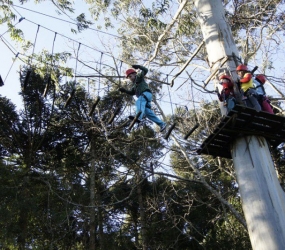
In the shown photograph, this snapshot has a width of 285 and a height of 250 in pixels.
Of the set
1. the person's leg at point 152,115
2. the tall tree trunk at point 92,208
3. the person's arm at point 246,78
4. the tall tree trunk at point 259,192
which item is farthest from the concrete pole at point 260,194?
the tall tree trunk at point 92,208

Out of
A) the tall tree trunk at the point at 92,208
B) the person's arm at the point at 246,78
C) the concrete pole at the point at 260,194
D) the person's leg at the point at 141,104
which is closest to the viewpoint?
the concrete pole at the point at 260,194

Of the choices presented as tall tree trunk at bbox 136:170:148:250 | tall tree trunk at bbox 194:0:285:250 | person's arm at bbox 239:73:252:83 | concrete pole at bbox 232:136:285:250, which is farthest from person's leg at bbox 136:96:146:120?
tall tree trunk at bbox 136:170:148:250

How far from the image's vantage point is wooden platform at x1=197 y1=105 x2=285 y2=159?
387 cm

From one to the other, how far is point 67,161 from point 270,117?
988cm

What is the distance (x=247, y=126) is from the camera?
399 centimetres

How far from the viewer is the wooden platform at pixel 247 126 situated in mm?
3865

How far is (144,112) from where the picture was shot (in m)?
5.74

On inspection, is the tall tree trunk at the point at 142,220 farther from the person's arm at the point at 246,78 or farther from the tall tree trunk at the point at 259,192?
the tall tree trunk at the point at 259,192

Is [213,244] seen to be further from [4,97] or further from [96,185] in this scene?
[4,97]

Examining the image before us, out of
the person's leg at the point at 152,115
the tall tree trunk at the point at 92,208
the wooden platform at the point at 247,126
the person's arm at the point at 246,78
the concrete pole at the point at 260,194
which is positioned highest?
the tall tree trunk at the point at 92,208

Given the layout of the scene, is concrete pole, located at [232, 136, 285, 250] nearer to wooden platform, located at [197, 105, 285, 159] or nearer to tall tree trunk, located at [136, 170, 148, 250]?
wooden platform, located at [197, 105, 285, 159]

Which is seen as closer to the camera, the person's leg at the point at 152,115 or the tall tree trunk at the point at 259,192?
the tall tree trunk at the point at 259,192

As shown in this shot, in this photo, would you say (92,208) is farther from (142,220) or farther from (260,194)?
(260,194)

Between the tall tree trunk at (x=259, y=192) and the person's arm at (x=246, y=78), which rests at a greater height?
the person's arm at (x=246, y=78)
